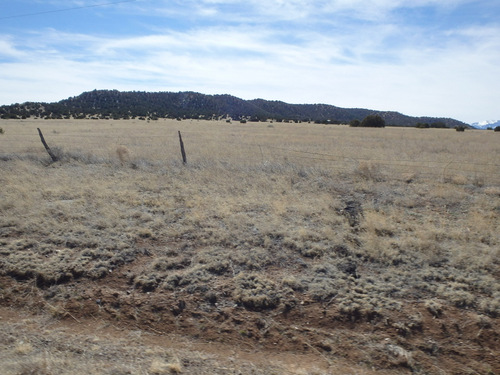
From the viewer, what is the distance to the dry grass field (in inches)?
145

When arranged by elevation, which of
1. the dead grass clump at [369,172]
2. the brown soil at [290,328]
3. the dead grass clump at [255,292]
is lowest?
the brown soil at [290,328]

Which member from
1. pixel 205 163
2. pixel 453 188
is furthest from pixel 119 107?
pixel 453 188

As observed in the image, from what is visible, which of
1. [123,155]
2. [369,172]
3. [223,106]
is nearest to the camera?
[369,172]

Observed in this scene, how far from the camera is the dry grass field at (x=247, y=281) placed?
368cm

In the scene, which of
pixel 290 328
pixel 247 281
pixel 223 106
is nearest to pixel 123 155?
pixel 247 281

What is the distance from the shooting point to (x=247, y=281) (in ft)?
16.1

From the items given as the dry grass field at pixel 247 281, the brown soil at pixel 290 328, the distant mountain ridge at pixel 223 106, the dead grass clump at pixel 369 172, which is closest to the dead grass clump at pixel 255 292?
the dry grass field at pixel 247 281

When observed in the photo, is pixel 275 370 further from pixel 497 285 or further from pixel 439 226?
pixel 439 226

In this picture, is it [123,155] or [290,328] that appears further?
[123,155]

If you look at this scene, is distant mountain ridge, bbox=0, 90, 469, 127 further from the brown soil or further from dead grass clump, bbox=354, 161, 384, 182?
the brown soil

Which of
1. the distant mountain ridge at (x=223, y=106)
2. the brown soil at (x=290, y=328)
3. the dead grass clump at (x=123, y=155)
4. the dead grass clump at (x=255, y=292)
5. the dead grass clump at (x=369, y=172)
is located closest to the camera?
the brown soil at (x=290, y=328)

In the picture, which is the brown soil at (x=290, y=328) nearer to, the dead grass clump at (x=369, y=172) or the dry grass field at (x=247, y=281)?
the dry grass field at (x=247, y=281)

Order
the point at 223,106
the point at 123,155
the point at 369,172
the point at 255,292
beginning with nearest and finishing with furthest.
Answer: the point at 255,292
the point at 369,172
the point at 123,155
the point at 223,106

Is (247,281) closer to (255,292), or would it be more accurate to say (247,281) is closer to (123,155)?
(255,292)
